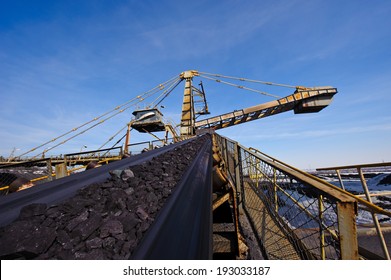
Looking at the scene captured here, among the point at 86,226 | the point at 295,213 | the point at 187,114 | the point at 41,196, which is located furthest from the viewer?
the point at 187,114

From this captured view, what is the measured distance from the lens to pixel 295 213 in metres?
3.10

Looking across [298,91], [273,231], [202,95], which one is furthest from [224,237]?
[202,95]

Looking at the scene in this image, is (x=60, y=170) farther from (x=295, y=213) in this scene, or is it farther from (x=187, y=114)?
(x=187, y=114)

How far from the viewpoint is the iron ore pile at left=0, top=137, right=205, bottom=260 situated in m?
1.03

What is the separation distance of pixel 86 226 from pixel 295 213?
3.02m

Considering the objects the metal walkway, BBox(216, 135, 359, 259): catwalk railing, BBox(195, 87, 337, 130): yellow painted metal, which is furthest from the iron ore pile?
BBox(195, 87, 337, 130): yellow painted metal

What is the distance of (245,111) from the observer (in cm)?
2389

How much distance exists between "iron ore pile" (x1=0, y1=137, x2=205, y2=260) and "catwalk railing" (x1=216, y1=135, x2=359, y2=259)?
1439mm

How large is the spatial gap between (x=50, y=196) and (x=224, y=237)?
306 centimetres

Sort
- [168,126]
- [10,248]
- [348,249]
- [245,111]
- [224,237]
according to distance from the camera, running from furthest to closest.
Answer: [168,126]
[245,111]
[224,237]
[348,249]
[10,248]

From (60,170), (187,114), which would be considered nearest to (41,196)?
(60,170)
